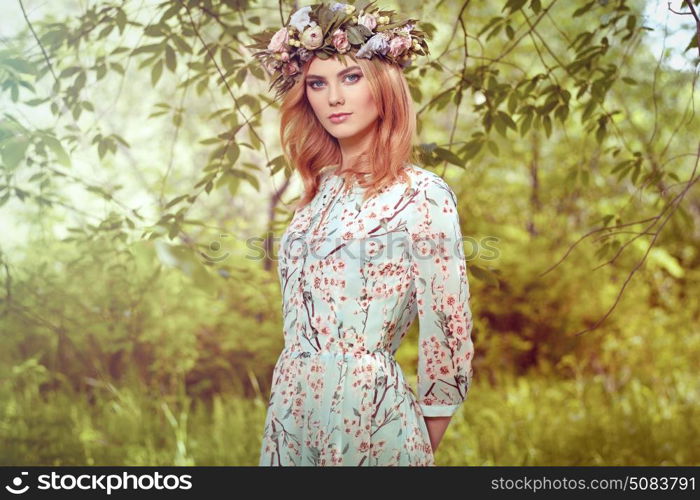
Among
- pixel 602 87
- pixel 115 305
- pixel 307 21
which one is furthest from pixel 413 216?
pixel 115 305

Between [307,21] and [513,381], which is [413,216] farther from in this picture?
[513,381]

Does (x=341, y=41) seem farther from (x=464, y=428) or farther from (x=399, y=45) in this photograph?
(x=464, y=428)

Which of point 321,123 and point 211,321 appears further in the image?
point 211,321

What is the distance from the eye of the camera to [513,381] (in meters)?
5.21

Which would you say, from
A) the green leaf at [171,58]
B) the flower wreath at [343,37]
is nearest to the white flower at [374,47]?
the flower wreath at [343,37]

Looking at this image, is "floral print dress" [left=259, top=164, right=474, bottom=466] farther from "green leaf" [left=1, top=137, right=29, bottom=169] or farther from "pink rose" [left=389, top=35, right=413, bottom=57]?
"green leaf" [left=1, top=137, right=29, bottom=169]

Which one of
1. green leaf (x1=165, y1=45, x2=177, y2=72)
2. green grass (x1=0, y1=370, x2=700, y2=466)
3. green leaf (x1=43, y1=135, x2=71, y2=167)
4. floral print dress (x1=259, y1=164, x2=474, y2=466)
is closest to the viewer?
floral print dress (x1=259, y1=164, x2=474, y2=466)

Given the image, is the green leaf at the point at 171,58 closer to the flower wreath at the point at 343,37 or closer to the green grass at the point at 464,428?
the flower wreath at the point at 343,37

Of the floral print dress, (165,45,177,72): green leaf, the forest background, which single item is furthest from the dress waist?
the forest background

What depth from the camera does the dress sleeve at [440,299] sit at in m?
1.59

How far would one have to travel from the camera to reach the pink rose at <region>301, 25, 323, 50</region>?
1704mm

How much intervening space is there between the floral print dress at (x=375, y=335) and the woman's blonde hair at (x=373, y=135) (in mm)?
49

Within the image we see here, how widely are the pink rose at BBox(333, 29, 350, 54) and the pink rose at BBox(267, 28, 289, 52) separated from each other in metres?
0.14
